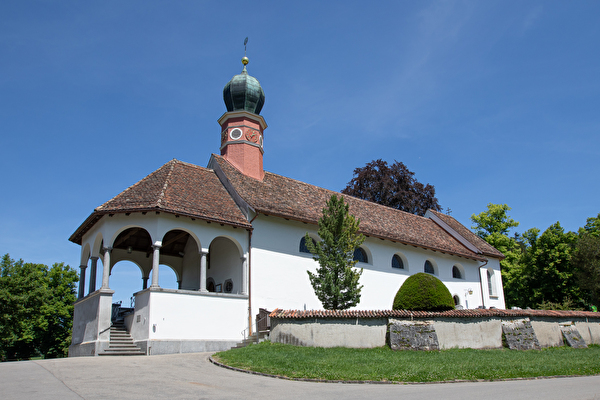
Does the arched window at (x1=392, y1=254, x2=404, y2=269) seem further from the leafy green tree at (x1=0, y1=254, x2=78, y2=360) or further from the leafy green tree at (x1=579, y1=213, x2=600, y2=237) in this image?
the leafy green tree at (x1=0, y1=254, x2=78, y2=360)

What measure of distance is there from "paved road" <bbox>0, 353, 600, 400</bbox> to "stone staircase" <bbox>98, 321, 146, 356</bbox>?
525 cm

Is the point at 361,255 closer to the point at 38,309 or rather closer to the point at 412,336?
the point at 412,336

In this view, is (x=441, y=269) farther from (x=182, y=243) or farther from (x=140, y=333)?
(x=140, y=333)

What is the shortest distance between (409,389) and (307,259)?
13.7 m

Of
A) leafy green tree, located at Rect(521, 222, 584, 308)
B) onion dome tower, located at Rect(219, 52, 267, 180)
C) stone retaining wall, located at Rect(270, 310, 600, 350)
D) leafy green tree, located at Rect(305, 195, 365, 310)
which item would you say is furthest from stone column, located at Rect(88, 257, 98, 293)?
leafy green tree, located at Rect(521, 222, 584, 308)

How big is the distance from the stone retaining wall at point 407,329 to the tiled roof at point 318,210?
656cm

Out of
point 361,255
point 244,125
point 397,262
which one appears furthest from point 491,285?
point 244,125

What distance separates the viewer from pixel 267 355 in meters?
13.7

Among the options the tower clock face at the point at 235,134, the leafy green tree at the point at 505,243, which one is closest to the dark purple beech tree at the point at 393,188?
the leafy green tree at the point at 505,243

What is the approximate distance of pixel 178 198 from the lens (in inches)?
788

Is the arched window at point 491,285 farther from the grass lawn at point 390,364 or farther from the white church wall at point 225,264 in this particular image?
the white church wall at point 225,264

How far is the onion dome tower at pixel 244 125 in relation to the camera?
26.2 meters

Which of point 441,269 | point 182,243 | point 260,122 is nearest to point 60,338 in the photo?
point 182,243

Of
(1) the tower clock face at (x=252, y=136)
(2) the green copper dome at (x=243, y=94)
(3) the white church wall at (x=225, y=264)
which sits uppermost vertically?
(2) the green copper dome at (x=243, y=94)
